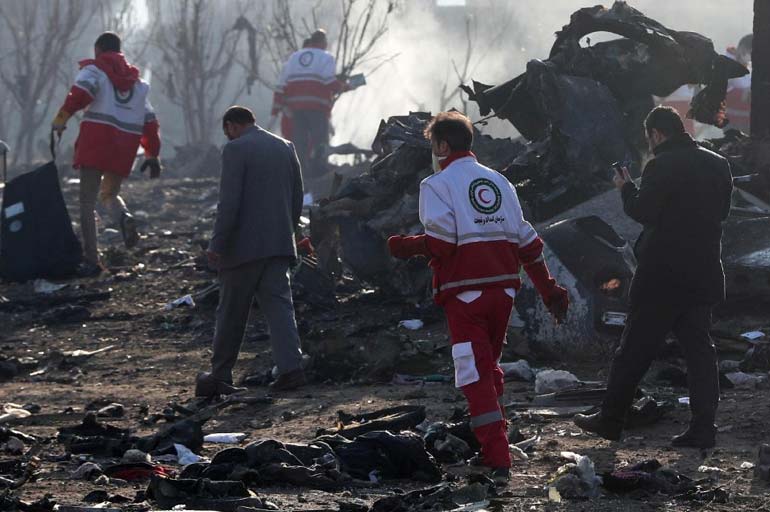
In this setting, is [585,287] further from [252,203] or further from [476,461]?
[476,461]

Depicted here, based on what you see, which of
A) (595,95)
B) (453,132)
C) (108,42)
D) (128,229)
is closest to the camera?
(453,132)

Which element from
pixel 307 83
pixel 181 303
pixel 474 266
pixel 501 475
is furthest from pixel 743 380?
pixel 307 83

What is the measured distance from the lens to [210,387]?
774 cm

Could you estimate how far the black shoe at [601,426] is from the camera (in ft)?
19.7

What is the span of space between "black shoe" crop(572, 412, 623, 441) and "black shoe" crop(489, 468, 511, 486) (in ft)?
2.86

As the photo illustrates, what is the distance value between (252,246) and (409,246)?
2544mm

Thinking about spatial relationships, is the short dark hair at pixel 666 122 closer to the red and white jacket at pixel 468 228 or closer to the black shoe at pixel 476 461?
the red and white jacket at pixel 468 228

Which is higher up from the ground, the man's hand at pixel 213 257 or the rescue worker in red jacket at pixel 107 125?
the rescue worker in red jacket at pixel 107 125

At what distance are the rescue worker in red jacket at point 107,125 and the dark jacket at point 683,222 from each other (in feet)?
22.8

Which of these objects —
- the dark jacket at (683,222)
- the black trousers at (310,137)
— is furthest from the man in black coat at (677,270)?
the black trousers at (310,137)

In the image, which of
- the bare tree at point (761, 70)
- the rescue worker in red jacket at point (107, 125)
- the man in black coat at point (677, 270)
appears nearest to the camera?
the man in black coat at point (677, 270)

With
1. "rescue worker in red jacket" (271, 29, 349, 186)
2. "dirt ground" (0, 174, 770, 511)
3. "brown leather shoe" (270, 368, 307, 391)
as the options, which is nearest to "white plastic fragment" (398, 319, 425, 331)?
"dirt ground" (0, 174, 770, 511)

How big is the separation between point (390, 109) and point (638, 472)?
32204 millimetres

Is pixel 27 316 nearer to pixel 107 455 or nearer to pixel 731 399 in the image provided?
pixel 107 455
